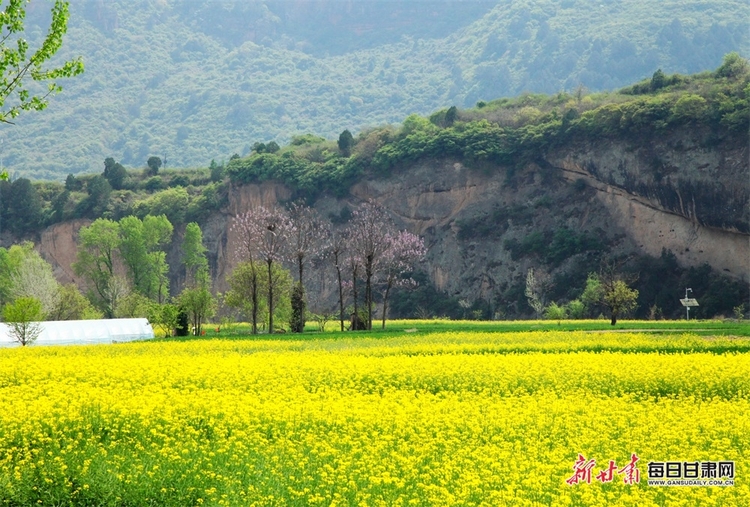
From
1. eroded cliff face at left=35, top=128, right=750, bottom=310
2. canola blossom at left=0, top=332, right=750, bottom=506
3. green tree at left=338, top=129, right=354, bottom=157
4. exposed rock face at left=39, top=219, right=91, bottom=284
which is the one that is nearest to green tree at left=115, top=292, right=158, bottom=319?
eroded cliff face at left=35, top=128, right=750, bottom=310

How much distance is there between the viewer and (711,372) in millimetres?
21188

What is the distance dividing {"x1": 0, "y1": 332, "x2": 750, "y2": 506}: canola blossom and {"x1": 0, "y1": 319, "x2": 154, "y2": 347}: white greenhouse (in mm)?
22805

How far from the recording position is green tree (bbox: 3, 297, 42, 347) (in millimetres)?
41844

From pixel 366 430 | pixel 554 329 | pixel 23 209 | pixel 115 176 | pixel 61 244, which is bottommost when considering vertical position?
pixel 366 430

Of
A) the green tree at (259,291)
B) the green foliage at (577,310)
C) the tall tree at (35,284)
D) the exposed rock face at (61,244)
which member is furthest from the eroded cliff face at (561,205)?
the green tree at (259,291)

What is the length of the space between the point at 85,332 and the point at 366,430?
37.7 m

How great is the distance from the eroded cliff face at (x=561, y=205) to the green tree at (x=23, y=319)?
149 feet

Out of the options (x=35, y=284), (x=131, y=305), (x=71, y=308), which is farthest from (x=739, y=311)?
(x=35, y=284)

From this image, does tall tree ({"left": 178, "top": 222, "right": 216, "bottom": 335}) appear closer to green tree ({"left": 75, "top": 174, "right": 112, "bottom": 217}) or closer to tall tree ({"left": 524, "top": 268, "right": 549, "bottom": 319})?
green tree ({"left": 75, "top": 174, "right": 112, "bottom": 217})

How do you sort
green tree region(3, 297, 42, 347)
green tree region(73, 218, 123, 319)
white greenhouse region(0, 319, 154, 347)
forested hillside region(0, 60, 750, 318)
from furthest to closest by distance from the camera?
green tree region(73, 218, 123, 319)
forested hillside region(0, 60, 750, 318)
white greenhouse region(0, 319, 154, 347)
green tree region(3, 297, 42, 347)

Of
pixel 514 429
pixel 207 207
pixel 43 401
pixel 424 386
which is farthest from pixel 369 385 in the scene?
pixel 207 207

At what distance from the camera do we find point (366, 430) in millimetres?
15672

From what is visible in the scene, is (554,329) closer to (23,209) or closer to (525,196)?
(525,196)

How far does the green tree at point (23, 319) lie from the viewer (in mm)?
41844
